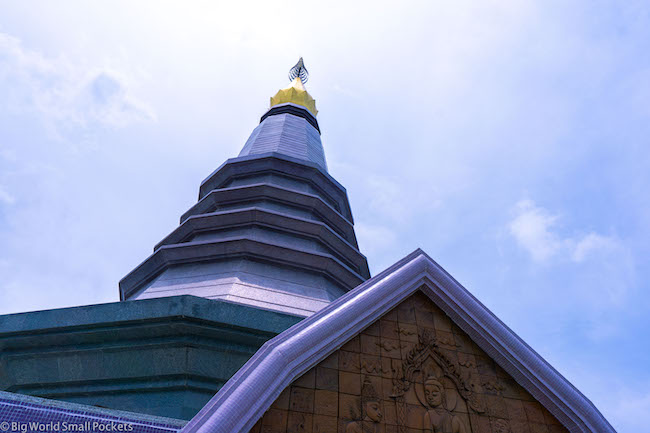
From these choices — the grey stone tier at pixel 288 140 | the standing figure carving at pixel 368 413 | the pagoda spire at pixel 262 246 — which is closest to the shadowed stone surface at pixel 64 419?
the standing figure carving at pixel 368 413

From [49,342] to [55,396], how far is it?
2.67ft

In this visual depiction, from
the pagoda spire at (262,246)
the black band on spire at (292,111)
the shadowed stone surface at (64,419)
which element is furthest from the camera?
the black band on spire at (292,111)

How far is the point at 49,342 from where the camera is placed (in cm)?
676

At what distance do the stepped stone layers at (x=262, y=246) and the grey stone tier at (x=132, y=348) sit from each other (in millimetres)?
1431

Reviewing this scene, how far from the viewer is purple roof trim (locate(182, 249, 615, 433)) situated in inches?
158

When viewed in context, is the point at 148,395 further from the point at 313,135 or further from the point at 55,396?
the point at 313,135

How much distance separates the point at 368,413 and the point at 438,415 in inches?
32.6

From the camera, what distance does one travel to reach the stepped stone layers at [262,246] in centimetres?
896

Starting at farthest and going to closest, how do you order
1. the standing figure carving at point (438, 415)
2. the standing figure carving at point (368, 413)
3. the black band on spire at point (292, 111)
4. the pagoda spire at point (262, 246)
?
the black band on spire at point (292, 111), the pagoda spire at point (262, 246), the standing figure carving at point (438, 415), the standing figure carving at point (368, 413)

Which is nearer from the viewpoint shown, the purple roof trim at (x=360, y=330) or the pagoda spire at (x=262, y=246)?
the purple roof trim at (x=360, y=330)

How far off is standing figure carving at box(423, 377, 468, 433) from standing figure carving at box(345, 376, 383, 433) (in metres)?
0.56

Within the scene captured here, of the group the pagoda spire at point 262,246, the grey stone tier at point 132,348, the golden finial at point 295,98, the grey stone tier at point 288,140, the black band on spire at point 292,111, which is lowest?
the grey stone tier at point 132,348

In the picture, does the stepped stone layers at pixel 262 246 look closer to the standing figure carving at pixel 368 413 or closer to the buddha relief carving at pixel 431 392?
the buddha relief carving at pixel 431 392

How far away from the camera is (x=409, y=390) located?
5.04m
